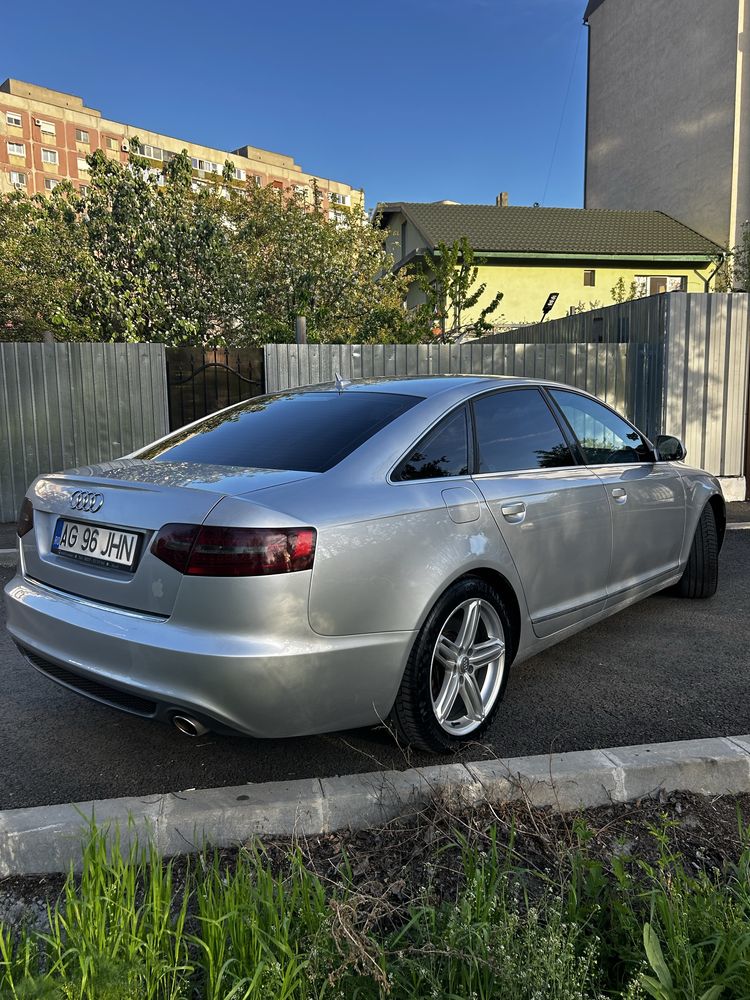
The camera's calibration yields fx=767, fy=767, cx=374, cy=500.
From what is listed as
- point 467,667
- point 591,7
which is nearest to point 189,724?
point 467,667

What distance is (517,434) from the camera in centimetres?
371

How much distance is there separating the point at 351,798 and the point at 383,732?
0.65m

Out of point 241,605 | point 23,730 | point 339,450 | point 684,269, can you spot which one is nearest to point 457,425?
point 339,450

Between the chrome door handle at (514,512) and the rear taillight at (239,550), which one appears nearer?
the rear taillight at (239,550)

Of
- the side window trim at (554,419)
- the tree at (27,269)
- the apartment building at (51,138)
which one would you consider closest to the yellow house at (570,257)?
the tree at (27,269)

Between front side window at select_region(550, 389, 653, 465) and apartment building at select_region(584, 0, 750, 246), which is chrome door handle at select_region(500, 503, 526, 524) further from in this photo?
apartment building at select_region(584, 0, 750, 246)

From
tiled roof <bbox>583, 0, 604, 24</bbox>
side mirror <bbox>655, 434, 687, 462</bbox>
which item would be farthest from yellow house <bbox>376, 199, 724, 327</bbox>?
side mirror <bbox>655, 434, 687, 462</bbox>

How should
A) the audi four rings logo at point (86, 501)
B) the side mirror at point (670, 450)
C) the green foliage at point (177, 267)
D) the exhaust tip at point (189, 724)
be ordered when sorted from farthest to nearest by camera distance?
the green foliage at point (177, 267) < the side mirror at point (670, 450) < the audi four rings logo at point (86, 501) < the exhaust tip at point (189, 724)

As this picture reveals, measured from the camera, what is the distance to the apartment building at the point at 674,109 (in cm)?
2523

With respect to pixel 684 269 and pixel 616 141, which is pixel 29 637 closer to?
pixel 684 269

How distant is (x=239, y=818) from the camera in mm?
2453

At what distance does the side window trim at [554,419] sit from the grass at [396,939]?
5.55ft

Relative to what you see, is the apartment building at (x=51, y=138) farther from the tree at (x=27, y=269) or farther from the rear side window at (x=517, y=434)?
the rear side window at (x=517, y=434)

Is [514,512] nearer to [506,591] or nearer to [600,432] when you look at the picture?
[506,591]
